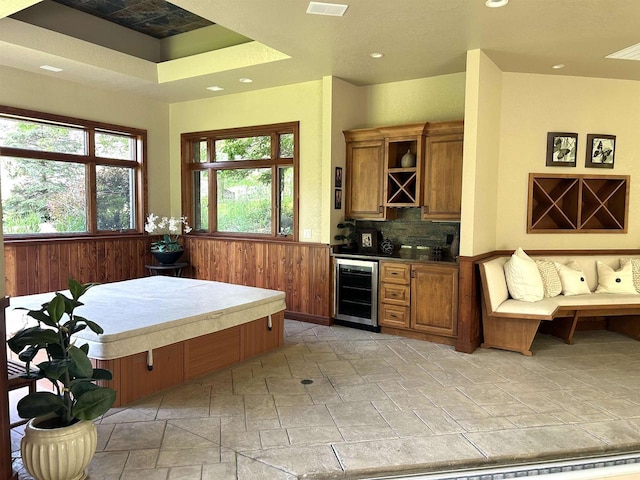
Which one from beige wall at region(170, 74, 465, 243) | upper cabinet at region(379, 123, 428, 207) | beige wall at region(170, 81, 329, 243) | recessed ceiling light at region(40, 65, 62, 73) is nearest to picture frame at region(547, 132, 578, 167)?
beige wall at region(170, 74, 465, 243)

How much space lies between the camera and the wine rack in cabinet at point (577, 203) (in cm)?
530

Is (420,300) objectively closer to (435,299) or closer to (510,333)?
(435,299)

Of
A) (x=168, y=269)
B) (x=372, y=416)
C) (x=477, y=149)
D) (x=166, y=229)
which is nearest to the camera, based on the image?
(x=372, y=416)

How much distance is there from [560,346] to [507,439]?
7.94ft

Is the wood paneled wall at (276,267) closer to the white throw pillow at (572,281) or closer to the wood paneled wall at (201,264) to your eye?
the wood paneled wall at (201,264)

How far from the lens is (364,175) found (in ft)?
18.6

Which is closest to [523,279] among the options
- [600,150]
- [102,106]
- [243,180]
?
[600,150]

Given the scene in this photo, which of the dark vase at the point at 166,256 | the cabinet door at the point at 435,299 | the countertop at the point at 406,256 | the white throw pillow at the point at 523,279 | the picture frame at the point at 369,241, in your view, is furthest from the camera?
the dark vase at the point at 166,256

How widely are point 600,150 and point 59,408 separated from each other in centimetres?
582

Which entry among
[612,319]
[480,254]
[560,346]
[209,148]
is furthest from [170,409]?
[612,319]

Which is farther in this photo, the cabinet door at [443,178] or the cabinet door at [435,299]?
the cabinet door at [443,178]

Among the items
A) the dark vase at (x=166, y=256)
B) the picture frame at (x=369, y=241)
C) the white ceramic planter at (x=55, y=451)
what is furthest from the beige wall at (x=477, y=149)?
the dark vase at (x=166, y=256)

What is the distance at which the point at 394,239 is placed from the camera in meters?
5.82

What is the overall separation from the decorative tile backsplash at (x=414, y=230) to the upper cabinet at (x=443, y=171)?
39 centimetres
